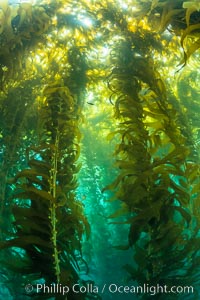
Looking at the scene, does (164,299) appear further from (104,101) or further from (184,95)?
(104,101)

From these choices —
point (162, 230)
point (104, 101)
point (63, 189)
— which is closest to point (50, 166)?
point (63, 189)

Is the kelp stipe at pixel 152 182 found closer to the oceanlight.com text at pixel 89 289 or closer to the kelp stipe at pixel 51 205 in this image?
the oceanlight.com text at pixel 89 289

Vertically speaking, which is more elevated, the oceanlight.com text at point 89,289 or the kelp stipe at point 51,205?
the kelp stipe at point 51,205

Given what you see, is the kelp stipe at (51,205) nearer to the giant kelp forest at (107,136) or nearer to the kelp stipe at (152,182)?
the giant kelp forest at (107,136)

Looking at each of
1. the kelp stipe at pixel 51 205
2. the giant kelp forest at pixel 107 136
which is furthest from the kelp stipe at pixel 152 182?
the kelp stipe at pixel 51 205

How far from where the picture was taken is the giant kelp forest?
2609 millimetres

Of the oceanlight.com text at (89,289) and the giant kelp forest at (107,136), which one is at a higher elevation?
the giant kelp forest at (107,136)

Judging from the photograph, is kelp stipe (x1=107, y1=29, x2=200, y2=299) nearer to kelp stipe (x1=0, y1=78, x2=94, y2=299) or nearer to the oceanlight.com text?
the oceanlight.com text

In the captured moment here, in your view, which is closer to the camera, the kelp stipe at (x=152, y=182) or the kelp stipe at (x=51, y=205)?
the kelp stipe at (x=51, y=205)

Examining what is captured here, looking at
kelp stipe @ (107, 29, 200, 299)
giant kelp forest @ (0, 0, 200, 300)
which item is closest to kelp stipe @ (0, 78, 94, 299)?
giant kelp forest @ (0, 0, 200, 300)

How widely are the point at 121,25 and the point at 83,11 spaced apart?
1.69ft

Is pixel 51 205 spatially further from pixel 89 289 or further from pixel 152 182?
pixel 89 289

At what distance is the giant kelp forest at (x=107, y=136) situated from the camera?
2.61 metres

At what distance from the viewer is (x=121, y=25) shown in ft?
11.0
